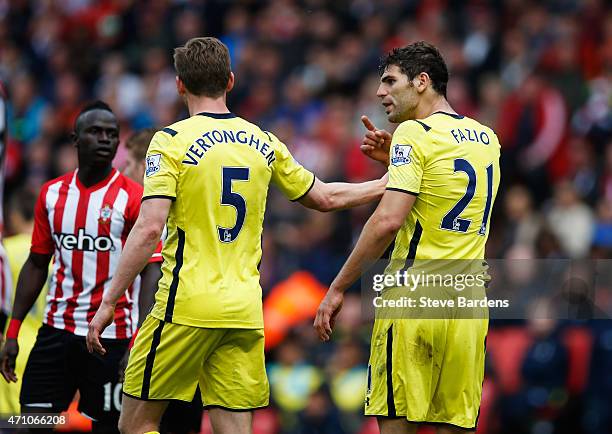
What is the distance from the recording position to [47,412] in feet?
25.2

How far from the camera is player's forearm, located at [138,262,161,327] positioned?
24.0 feet

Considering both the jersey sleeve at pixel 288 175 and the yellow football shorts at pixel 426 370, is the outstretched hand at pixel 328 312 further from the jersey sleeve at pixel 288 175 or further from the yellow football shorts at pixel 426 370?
the jersey sleeve at pixel 288 175

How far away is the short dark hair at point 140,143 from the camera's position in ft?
27.0

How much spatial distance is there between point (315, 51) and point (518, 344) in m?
6.05

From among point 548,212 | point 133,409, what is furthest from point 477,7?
point 133,409

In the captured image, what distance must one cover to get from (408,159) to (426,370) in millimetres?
1100

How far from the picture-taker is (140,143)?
27.0 ft

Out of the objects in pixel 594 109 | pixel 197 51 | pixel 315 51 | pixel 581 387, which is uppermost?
pixel 315 51

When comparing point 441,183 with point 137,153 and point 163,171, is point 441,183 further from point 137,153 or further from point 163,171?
point 137,153

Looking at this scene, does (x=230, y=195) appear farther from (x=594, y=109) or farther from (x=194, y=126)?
(x=594, y=109)

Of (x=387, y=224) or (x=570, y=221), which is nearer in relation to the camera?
(x=387, y=224)

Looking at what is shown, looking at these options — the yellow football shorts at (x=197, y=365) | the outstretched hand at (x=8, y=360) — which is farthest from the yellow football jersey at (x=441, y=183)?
the outstretched hand at (x=8, y=360)

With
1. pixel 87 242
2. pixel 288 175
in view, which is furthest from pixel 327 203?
pixel 87 242

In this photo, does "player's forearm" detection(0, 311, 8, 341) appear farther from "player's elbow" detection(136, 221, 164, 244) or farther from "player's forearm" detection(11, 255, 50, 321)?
"player's elbow" detection(136, 221, 164, 244)
